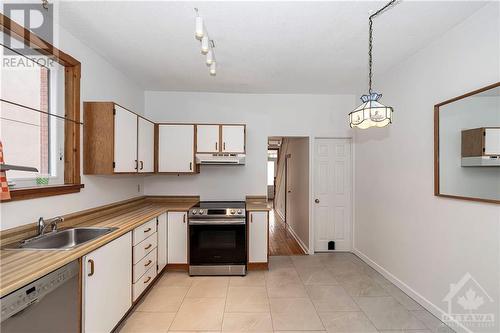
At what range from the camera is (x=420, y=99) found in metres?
2.54

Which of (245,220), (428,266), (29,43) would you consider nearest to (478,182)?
(428,266)

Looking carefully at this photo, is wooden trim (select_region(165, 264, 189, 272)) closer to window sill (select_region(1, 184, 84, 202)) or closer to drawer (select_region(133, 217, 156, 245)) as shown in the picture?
drawer (select_region(133, 217, 156, 245))

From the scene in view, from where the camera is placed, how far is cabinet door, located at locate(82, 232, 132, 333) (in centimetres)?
166

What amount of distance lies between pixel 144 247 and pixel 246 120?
2553mm

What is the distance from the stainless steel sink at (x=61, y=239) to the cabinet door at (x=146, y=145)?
3.61 ft

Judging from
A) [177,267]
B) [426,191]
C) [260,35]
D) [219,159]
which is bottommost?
[177,267]

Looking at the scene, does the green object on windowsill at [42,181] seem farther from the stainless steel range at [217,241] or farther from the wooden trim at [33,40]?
the stainless steel range at [217,241]

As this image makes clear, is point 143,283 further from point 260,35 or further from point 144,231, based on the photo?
point 260,35

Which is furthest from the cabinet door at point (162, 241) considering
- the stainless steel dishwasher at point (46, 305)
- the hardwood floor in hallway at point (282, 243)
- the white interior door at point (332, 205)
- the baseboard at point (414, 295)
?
the baseboard at point (414, 295)

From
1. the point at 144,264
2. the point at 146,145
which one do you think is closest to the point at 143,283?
the point at 144,264

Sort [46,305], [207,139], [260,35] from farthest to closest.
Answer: [207,139], [260,35], [46,305]

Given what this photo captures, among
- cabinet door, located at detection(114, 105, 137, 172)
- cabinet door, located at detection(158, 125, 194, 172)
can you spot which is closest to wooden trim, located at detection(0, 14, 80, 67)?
cabinet door, located at detection(114, 105, 137, 172)

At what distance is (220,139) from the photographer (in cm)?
363

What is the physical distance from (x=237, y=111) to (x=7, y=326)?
3562 mm
